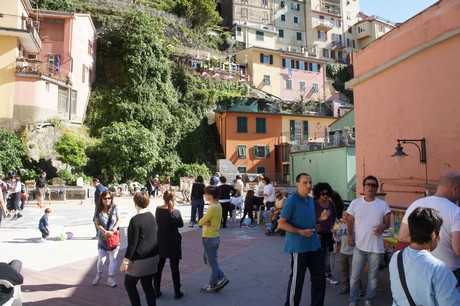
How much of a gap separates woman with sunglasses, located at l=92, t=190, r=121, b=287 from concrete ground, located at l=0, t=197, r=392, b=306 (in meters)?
0.24

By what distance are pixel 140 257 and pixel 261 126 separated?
30.1m

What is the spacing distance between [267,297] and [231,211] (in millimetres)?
7506

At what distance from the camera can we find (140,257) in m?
4.22

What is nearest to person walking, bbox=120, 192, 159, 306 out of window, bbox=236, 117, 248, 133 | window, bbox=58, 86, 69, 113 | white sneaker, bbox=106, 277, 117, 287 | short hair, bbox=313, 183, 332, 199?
white sneaker, bbox=106, 277, 117, 287

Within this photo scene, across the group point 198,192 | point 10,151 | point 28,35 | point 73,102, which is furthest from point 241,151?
point 198,192

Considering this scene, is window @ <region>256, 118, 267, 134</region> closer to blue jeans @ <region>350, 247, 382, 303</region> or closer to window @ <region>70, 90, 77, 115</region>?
window @ <region>70, 90, 77, 115</region>

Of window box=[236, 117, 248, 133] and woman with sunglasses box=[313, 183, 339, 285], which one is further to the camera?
window box=[236, 117, 248, 133]

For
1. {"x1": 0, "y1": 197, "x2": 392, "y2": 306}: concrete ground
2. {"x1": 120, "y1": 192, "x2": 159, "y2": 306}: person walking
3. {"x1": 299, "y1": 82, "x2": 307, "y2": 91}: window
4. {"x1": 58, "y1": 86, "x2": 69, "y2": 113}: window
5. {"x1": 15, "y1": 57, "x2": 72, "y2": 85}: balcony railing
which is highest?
{"x1": 299, "y1": 82, "x2": 307, "y2": 91}: window

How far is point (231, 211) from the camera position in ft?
41.6

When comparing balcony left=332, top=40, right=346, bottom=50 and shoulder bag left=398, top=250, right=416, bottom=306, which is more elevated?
balcony left=332, top=40, right=346, bottom=50

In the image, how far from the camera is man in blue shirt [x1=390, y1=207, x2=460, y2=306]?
215 centimetres

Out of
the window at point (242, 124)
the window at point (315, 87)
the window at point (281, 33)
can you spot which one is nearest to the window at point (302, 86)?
the window at point (315, 87)

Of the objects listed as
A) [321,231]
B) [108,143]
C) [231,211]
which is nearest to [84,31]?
[108,143]

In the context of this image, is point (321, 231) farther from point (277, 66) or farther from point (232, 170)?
point (277, 66)
